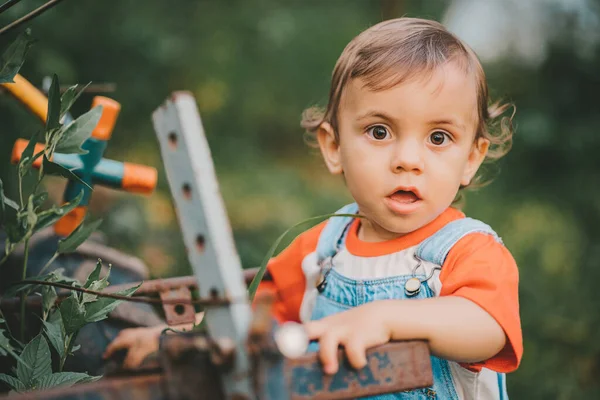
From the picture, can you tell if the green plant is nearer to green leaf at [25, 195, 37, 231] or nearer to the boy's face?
green leaf at [25, 195, 37, 231]

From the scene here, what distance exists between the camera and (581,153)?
459 centimetres

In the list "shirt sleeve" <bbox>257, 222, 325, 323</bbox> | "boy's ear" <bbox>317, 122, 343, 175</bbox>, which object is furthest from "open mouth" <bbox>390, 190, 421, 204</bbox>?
"shirt sleeve" <bbox>257, 222, 325, 323</bbox>

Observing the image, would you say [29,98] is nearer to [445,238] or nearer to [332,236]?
[332,236]

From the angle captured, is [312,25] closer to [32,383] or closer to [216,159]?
[216,159]

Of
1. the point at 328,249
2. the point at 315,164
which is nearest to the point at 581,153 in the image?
the point at 315,164

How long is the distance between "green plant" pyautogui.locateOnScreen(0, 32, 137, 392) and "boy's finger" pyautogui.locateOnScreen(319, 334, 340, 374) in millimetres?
457

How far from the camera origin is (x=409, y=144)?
1.44 meters

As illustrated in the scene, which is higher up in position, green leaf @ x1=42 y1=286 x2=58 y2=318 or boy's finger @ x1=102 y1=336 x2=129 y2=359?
green leaf @ x1=42 y1=286 x2=58 y2=318

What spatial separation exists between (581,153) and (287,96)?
7.38 feet

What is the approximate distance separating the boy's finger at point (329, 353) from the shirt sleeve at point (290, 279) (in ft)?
2.73

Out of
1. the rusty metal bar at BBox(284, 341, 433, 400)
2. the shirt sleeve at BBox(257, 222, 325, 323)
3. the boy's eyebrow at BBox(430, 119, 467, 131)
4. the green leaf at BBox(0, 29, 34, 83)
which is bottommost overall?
the rusty metal bar at BBox(284, 341, 433, 400)

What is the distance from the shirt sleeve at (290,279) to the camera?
1.78 m

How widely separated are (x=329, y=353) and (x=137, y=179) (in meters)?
0.99

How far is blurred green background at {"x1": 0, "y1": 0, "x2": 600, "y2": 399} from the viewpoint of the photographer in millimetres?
3137
